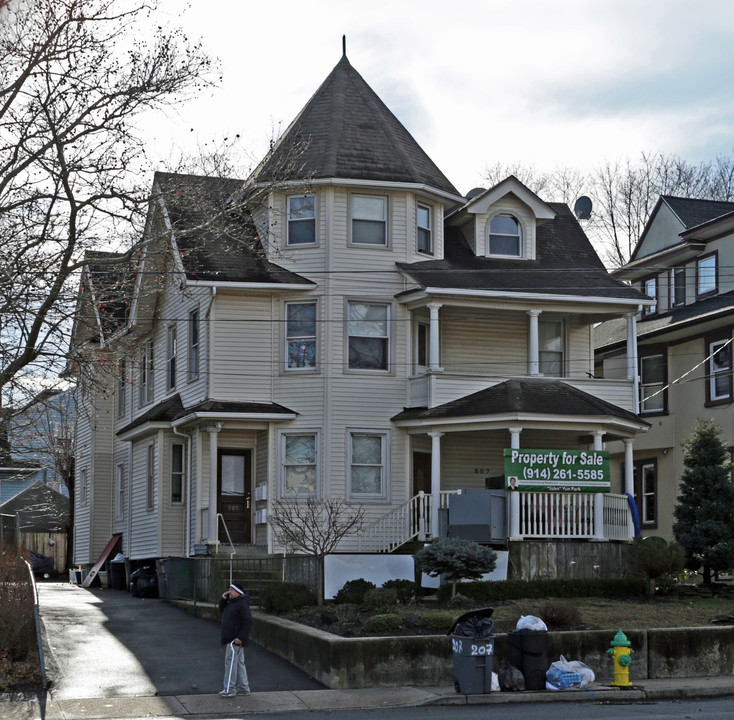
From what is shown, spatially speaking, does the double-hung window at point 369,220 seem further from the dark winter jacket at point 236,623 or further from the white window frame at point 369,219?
the dark winter jacket at point 236,623

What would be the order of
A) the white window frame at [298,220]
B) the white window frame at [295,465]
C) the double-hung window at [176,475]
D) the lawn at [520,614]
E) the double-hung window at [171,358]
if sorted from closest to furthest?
the lawn at [520,614], the white window frame at [295,465], the white window frame at [298,220], the double-hung window at [176,475], the double-hung window at [171,358]

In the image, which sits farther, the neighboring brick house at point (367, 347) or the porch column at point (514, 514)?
A: the neighboring brick house at point (367, 347)

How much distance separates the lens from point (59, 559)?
47.7m

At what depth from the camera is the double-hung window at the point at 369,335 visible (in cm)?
2705

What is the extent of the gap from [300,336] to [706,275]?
1216 centimetres

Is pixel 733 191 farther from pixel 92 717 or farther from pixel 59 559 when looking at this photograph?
pixel 92 717

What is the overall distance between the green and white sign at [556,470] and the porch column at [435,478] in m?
2.06

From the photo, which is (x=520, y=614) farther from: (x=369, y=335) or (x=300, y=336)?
(x=300, y=336)

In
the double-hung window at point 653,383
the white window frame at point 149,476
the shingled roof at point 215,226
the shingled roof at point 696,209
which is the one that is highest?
the shingled roof at point 696,209

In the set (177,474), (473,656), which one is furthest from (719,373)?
(473,656)

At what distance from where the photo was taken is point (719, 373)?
98.8ft

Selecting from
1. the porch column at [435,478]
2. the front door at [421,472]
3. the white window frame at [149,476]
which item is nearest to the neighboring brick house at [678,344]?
the front door at [421,472]

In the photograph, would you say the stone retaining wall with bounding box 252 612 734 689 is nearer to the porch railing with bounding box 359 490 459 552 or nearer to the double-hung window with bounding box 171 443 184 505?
the porch railing with bounding box 359 490 459 552

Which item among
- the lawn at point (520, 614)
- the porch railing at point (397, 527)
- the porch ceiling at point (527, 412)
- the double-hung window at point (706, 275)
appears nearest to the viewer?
the lawn at point (520, 614)
